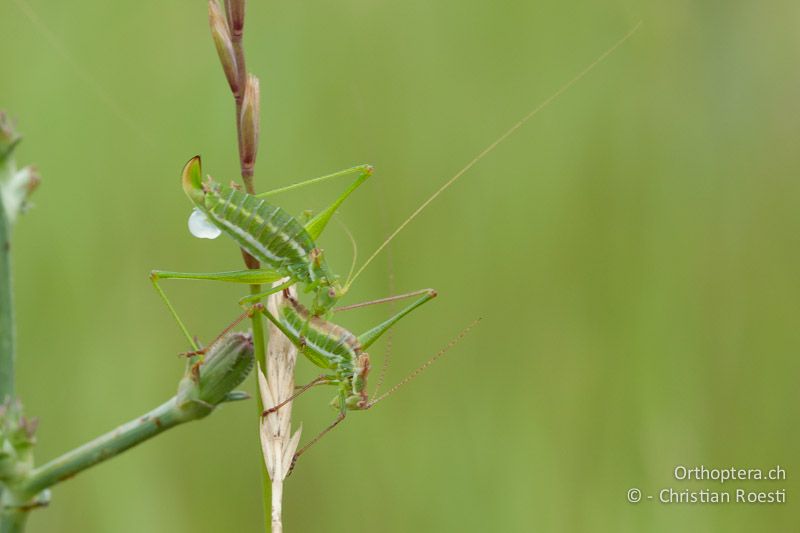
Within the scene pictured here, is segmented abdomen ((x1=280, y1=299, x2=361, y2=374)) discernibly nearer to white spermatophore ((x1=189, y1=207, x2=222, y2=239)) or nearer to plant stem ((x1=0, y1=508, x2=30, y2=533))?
white spermatophore ((x1=189, y1=207, x2=222, y2=239))

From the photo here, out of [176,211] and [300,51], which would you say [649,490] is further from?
[300,51]

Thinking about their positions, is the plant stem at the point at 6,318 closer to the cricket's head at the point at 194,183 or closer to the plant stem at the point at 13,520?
the plant stem at the point at 13,520

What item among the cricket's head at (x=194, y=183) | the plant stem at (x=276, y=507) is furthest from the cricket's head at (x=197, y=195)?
the plant stem at (x=276, y=507)

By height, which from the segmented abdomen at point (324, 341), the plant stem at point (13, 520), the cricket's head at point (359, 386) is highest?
the segmented abdomen at point (324, 341)

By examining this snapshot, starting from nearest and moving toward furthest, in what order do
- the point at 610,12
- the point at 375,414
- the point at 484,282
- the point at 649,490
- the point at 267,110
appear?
the point at 649,490, the point at 375,414, the point at 484,282, the point at 267,110, the point at 610,12

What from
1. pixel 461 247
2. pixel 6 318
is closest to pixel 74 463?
pixel 6 318

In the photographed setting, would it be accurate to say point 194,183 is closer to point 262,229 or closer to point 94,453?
point 262,229

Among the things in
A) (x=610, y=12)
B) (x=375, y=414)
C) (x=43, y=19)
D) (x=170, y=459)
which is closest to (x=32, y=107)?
(x=43, y=19)
